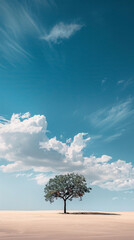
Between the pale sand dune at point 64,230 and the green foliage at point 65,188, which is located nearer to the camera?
the pale sand dune at point 64,230

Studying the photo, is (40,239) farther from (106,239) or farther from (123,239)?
(123,239)

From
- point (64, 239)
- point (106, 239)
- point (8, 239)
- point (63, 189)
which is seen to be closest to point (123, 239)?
point (106, 239)

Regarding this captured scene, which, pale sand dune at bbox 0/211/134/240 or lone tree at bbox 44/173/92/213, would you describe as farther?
lone tree at bbox 44/173/92/213

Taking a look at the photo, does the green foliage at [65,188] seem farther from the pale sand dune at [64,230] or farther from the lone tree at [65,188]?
the pale sand dune at [64,230]

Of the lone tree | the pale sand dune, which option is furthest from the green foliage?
the pale sand dune

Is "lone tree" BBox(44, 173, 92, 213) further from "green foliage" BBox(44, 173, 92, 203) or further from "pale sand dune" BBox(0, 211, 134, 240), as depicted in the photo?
"pale sand dune" BBox(0, 211, 134, 240)

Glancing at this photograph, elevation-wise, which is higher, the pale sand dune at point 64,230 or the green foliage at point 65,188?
the green foliage at point 65,188

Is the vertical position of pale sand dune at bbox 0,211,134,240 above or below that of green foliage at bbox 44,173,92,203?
below

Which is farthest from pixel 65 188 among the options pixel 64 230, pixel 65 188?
pixel 64 230

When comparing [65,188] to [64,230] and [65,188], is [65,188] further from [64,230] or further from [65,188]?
[64,230]

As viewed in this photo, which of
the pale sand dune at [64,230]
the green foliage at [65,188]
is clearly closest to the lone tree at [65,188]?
the green foliage at [65,188]

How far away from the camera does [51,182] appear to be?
5456 cm

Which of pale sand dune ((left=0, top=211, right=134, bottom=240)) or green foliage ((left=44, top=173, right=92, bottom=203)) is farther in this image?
green foliage ((left=44, top=173, right=92, bottom=203))

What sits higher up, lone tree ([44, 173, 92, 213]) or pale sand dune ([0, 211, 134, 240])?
lone tree ([44, 173, 92, 213])
